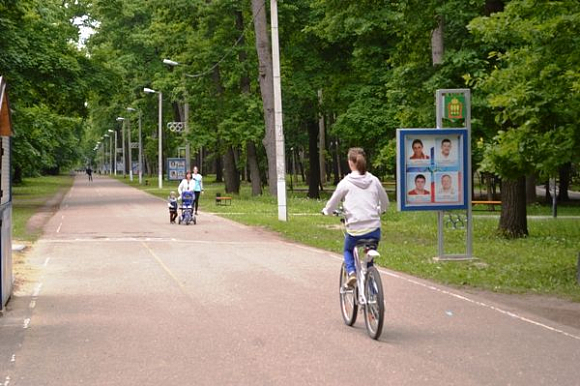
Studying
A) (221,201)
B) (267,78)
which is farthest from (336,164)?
(267,78)

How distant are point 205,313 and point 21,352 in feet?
8.49

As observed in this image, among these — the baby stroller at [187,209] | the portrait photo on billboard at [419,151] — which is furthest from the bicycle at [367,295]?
the baby stroller at [187,209]

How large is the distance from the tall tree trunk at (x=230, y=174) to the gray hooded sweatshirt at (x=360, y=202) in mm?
41283

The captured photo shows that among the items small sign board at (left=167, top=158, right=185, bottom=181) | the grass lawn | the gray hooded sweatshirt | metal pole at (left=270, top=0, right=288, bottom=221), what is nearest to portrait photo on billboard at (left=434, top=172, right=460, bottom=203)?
the grass lawn

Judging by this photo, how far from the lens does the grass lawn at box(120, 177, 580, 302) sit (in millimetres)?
13336

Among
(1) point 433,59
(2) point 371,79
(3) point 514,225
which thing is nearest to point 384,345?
(3) point 514,225

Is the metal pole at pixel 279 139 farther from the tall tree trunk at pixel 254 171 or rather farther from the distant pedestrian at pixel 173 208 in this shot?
the tall tree trunk at pixel 254 171

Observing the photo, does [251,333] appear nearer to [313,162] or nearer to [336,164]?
[313,162]

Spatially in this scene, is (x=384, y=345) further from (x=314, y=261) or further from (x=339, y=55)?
(x=339, y=55)

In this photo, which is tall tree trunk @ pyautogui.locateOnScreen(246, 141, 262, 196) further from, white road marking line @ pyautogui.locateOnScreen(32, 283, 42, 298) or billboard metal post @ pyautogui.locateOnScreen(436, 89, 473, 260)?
white road marking line @ pyautogui.locateOnScreen(32, 283, 42, 298)

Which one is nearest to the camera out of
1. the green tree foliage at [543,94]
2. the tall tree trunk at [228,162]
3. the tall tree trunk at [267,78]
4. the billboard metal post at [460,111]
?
the green tree foliage at [543,94]

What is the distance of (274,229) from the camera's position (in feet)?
80.8

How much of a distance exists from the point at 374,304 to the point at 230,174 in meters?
43.0

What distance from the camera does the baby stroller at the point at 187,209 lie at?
27.2 metres
